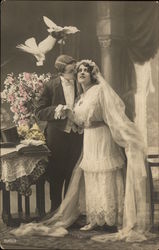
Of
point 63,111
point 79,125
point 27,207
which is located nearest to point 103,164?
point 79,125

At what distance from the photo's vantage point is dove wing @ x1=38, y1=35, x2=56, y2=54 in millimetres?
2881

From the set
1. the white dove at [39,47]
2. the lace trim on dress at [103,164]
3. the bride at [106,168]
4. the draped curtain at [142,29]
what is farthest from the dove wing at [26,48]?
the lace trim on dress at [103,164]

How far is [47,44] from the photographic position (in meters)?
2.89

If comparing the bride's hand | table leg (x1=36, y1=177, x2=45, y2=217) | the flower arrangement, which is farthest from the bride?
the flower arrangement

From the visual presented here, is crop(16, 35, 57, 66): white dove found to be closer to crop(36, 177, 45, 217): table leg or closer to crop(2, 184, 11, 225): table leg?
crop(36, 177, 45, 217): table leg

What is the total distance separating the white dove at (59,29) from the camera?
2824 millimetres

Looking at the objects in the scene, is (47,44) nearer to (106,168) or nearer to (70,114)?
(70,114)

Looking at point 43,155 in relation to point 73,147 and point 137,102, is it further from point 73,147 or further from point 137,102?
point 137,102

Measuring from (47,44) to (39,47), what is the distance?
0.18ft

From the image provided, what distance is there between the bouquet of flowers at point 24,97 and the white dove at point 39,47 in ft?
0.35

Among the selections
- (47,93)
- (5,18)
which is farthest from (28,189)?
(5,18)

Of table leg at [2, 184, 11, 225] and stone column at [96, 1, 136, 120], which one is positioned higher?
stone column at [96, 1, 136, 120]

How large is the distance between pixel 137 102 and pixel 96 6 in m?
0.59

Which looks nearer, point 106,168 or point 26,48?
point 106,168
